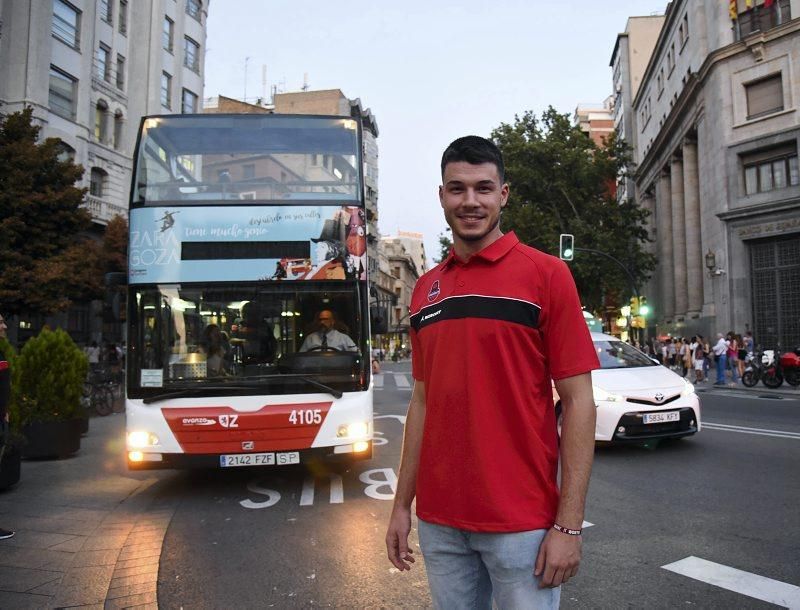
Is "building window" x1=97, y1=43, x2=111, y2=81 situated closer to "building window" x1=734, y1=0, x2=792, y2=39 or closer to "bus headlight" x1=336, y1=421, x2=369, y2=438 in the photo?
"bus headlight" x1=336, y1=421, x2=369, y2=438

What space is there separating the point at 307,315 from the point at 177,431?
5.66 ft

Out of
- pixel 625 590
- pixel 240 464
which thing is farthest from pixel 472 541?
pixel 240 464

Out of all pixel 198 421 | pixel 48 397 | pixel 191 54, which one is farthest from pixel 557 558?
pixel 191 54

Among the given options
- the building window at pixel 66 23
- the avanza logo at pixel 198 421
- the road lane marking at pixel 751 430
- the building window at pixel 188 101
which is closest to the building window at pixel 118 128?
the building window at pixel 66 23

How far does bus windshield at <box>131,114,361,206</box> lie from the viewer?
6.75 meters

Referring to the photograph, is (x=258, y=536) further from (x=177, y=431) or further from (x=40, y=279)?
(x=40, y=279)

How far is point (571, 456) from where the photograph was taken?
1777 mm

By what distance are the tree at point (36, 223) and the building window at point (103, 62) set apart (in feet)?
41.1

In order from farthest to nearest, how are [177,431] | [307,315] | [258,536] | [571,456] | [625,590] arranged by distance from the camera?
[307,315] < [177,431] < [258,536] < [625,590] < [571,456]

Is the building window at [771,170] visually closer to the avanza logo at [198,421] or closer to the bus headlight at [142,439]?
the avanza logo at [198,421]

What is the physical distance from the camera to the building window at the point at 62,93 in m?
25.4

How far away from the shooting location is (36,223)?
18.1 metres

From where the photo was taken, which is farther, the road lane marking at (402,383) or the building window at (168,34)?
the building window at (168,34)

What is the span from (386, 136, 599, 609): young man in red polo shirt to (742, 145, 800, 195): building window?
29.3 m
